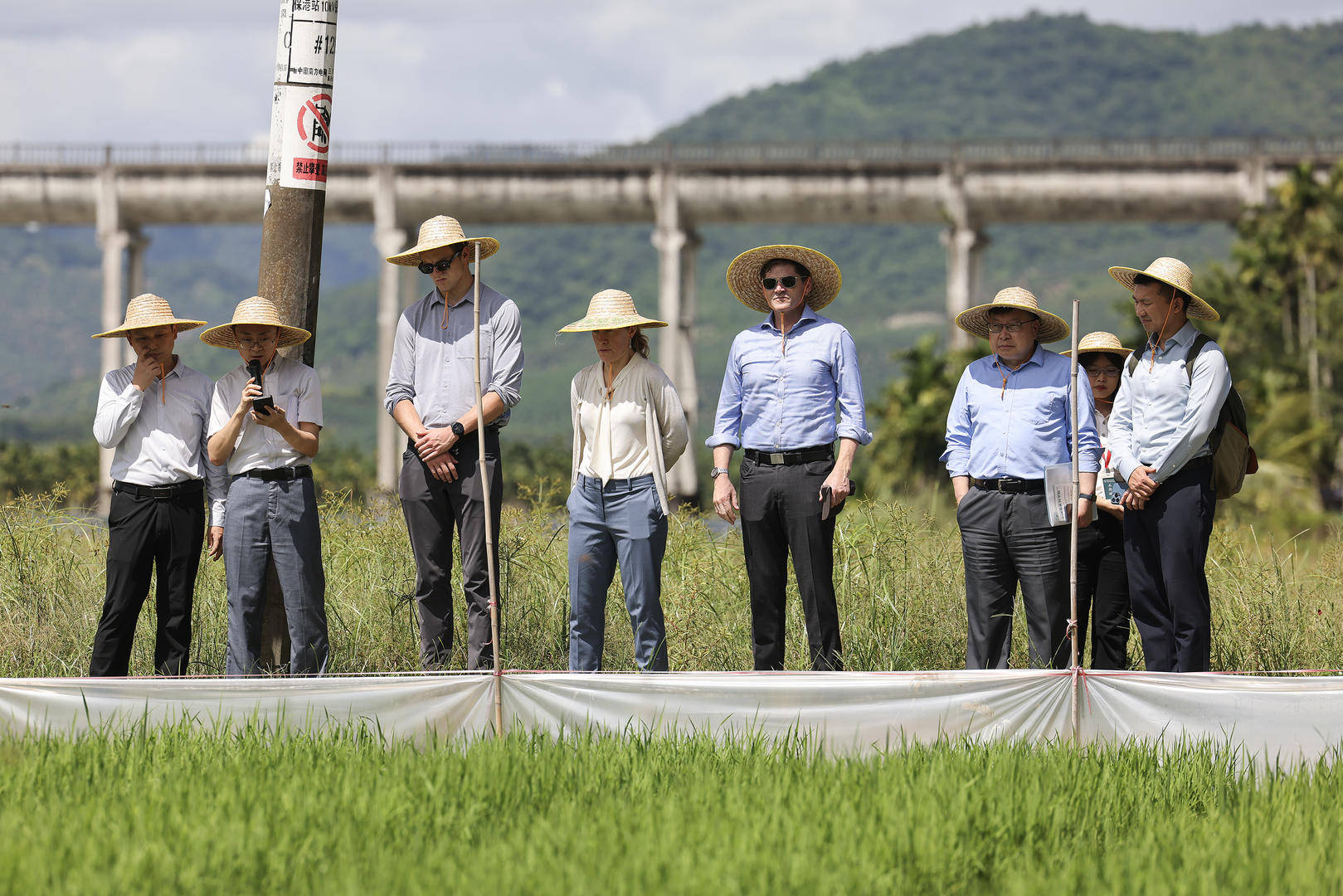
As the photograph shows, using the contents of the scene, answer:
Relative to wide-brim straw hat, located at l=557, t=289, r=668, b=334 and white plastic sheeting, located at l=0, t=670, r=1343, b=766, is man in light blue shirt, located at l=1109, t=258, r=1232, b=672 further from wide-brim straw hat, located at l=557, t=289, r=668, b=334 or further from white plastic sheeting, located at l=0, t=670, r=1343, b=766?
wide-brim straw hat, located at l=557, t=289, r=668, b=334

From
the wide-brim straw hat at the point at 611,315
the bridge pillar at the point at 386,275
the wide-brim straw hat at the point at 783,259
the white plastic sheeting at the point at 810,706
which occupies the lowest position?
the white plastic sheeting at the point at 810,706

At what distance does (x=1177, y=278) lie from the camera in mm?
6590

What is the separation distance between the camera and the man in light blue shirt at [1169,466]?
256 inches

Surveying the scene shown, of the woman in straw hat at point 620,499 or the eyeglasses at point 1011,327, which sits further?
the eyeglasses at point 1011,327

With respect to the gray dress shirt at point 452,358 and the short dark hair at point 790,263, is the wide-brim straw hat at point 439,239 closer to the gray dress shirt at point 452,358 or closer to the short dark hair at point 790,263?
the gray dress shirt at point 452,358

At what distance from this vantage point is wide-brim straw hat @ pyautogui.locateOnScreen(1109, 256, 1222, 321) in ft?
21.5

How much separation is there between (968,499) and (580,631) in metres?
1.92

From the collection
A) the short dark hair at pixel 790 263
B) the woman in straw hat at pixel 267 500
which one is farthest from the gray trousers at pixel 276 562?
the short dark hair at pixel 790 263

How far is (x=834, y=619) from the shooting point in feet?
22.9

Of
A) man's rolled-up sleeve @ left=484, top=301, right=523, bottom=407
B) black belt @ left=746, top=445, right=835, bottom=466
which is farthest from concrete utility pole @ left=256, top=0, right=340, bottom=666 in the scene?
black belt @ left=746, top=445, right=835, bottom=466

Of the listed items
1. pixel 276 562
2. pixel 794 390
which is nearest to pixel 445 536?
pixel 276 562

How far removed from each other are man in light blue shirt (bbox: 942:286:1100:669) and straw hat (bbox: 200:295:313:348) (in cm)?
320

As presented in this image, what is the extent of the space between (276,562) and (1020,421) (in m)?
3.55

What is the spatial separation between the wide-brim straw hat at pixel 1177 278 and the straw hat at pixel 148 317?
433cm
